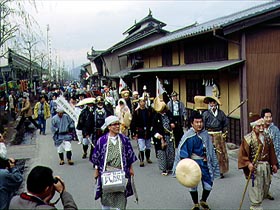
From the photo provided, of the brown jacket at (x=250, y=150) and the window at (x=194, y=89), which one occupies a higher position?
the window at (x=194, y=89)

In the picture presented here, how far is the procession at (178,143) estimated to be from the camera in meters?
5.30

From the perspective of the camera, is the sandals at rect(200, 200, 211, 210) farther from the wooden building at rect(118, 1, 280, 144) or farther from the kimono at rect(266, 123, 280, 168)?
the wooden building at rect(118, 1, 280, 144)

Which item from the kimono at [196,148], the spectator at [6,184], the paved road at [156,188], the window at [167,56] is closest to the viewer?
the spectator at [6,184]

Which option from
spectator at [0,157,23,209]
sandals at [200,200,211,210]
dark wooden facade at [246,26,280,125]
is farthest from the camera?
dark wooden facade at [246,26,280,125]

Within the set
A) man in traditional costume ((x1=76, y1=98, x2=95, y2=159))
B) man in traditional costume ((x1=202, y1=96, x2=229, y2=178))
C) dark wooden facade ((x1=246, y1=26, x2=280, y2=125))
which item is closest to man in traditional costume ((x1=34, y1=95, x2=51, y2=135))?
man in traditional costume ((x1=76, y1=98, x2=95, y2=159))

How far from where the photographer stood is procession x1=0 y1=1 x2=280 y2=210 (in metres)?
5.30

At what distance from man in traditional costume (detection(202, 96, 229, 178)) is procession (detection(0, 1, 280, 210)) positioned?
22 millimetres

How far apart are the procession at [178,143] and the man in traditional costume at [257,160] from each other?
16 millimetres

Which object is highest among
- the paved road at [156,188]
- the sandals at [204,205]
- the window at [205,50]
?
the window at [205,50]

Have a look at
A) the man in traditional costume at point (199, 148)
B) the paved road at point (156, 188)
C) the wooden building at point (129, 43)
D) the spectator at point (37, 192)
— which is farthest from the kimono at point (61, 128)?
the wooden building at point (129, 43)

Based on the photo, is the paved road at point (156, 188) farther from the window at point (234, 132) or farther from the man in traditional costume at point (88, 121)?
the window at point (234, 132)

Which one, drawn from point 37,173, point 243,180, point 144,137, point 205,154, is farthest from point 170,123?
point 37,173

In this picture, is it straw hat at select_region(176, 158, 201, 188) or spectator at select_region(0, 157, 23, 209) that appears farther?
straw hat at select_region(176, 158, 201, 188)

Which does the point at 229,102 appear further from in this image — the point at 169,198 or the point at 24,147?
the point at 24,147
